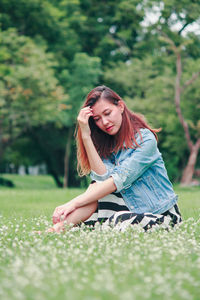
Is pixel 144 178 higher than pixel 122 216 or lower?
higher

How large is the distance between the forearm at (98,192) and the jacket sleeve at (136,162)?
3.5 inches

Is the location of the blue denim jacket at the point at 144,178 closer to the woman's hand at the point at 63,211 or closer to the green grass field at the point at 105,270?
the woman's hand at the point at 63,211

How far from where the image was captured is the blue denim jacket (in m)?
5.57

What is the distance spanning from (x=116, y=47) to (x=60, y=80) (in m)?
6.89

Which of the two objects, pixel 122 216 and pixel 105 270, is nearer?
pixel 105 270

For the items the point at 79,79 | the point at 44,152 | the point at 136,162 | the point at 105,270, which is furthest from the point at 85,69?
the point at 105,270

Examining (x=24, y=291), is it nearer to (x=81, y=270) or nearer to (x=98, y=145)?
(x=81, y=270)

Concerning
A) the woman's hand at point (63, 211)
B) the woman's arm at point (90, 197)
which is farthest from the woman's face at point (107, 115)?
the woman's hand at point (63, 211)

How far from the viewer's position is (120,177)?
5473 millimetres

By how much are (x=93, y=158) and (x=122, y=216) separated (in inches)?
33.7

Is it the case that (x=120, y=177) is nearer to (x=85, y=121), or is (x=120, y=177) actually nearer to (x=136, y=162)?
(x=136, y=162)

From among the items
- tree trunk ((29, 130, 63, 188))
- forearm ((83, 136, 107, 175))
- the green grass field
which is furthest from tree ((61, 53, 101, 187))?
the green grass field

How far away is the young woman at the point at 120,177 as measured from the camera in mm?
5551

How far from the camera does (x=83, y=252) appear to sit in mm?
4121
